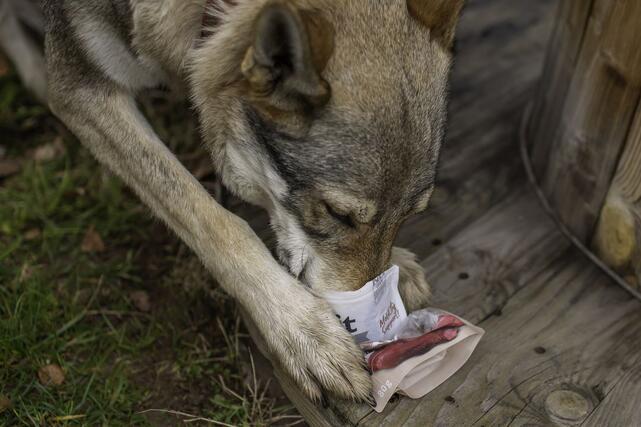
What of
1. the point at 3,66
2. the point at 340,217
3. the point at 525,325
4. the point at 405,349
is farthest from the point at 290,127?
the point at 3,66

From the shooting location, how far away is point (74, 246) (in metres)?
3.56

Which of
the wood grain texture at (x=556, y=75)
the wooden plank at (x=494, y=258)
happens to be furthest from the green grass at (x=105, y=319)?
the wood grain texture at (x=556, y=75)

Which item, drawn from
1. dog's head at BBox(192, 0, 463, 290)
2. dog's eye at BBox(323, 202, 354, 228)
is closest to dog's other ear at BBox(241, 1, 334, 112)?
dog's head at BBox(192, 0, 463, 290)

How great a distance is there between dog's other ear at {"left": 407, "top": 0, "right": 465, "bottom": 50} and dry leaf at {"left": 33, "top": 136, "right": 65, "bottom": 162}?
241cm

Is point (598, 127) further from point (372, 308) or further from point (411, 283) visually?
point (372, 308)

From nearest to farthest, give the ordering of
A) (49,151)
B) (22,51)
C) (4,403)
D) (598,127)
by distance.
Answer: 1. (4,403)
2. (598,127)
3. (49,151)
4. (22,51)

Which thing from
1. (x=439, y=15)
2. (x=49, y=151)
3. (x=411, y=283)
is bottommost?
(x=49, y=151)

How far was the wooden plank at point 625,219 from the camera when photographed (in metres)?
2.82

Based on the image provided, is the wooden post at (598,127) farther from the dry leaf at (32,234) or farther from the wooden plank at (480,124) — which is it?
the dry leaf at (32,234)

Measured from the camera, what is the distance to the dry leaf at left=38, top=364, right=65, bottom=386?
2863mm

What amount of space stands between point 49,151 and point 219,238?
1.86 m

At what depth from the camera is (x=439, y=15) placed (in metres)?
2.46

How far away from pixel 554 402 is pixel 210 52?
1616 mm

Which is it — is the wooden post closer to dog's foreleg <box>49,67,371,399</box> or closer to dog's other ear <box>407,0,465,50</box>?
dog's other ear <box>407,0,465,50</box>
